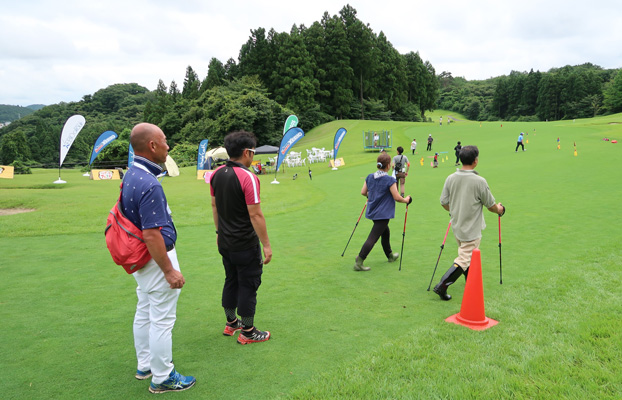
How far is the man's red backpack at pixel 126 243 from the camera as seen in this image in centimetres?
302

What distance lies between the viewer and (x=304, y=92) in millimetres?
60219

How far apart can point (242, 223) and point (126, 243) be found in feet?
4.06

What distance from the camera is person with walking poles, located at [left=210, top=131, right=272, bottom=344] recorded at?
153 inches

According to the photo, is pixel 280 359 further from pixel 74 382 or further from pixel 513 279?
pixel 513 279

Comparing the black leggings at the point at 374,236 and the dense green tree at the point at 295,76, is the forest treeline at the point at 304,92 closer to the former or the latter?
the dense green tree at the point at 295,76

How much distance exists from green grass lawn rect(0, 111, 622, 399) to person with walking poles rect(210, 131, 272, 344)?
1.32 feet

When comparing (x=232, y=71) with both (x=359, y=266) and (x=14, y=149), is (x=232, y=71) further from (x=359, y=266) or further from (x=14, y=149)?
(x=359, y=266)

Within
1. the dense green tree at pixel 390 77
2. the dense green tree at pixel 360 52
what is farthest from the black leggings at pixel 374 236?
the dense green tree at pixel 390 77

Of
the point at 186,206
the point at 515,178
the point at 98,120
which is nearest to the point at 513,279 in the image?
the point at 186,206

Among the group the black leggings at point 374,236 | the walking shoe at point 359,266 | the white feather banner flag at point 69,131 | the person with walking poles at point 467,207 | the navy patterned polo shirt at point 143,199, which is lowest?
the walking shoe at point 359,266

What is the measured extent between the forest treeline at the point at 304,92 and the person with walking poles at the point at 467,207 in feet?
136

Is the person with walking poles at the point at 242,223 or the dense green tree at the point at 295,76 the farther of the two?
the dense green tree at the point at 295,76

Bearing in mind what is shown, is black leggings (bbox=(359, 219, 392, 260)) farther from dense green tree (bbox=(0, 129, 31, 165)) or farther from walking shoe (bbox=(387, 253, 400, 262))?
dense green tree (bbox=(0, 129, 31, 165))

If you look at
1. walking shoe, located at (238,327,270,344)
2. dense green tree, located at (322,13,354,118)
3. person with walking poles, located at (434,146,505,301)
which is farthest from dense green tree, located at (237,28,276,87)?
walking shoe, located at (238,327,270,344)
